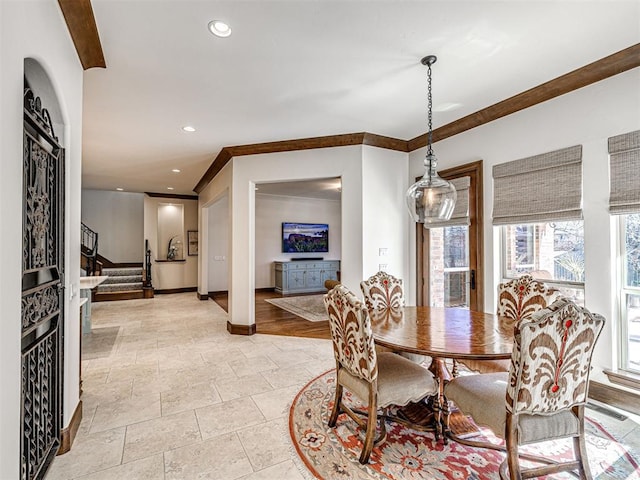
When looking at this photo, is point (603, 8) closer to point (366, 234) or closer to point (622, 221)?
point (622, 221)

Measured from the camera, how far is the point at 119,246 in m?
9.30

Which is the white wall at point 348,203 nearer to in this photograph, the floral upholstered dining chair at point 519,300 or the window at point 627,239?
the floral upholstered dining chair at point 519,300

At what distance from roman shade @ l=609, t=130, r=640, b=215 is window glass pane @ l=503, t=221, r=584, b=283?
383 millimetres

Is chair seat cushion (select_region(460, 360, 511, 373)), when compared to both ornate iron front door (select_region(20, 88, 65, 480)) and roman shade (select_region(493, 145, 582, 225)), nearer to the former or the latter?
roman shade (select_region(493, 145, 582, 225))

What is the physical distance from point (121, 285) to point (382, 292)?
7418mm

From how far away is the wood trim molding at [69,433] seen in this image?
203cm

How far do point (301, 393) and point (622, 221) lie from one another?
3.09 m

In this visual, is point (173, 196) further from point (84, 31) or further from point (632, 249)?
point (632, 249)

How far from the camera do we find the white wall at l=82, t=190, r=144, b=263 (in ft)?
29.5

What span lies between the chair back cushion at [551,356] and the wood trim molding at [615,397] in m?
1.53

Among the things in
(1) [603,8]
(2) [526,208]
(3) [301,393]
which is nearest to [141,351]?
(3) [301,393]

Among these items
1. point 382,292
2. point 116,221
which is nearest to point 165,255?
point 116,221

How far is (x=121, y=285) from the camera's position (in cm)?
802

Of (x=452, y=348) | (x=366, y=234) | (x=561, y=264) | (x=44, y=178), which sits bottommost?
(x=452, y=348)
